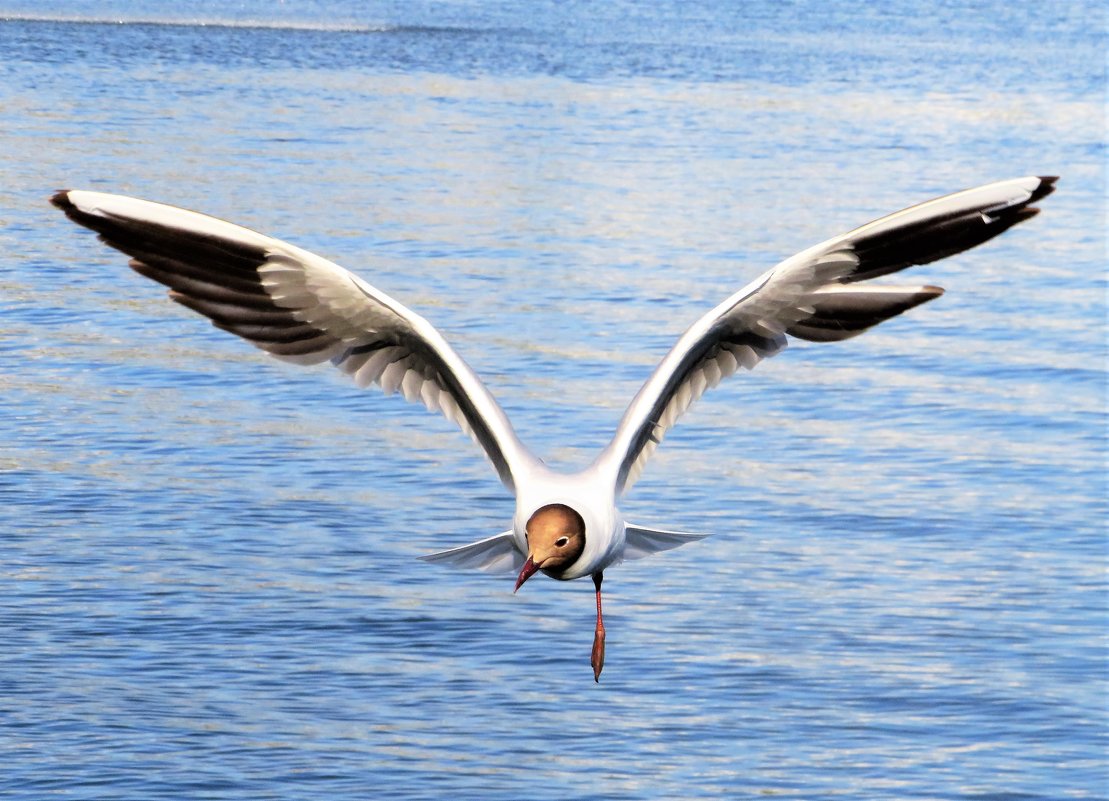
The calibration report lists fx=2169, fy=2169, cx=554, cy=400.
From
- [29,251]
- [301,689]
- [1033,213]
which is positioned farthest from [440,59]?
[1033,213]

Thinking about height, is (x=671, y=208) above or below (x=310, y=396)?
above

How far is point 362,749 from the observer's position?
10711mm

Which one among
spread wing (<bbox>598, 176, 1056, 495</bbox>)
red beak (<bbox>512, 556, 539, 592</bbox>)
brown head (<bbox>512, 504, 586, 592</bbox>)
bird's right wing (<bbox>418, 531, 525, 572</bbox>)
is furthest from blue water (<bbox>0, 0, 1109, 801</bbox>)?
red beak (<bbox>512, 556, 539, 592</bbox>)

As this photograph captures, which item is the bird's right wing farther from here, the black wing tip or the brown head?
the black wing tip

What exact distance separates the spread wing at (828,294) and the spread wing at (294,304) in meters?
0.58

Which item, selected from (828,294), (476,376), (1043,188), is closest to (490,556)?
(476,376)

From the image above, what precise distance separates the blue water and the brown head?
2.87 m

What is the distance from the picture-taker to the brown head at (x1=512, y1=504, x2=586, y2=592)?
7691mm

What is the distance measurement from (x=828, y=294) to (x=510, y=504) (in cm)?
666

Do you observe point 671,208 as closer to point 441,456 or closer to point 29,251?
point 29,251

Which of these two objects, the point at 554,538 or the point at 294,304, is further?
the point at 294,304

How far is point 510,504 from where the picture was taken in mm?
14906

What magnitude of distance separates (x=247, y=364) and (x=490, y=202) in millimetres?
10095

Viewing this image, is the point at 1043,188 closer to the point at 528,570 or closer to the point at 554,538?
the point at 554,538
